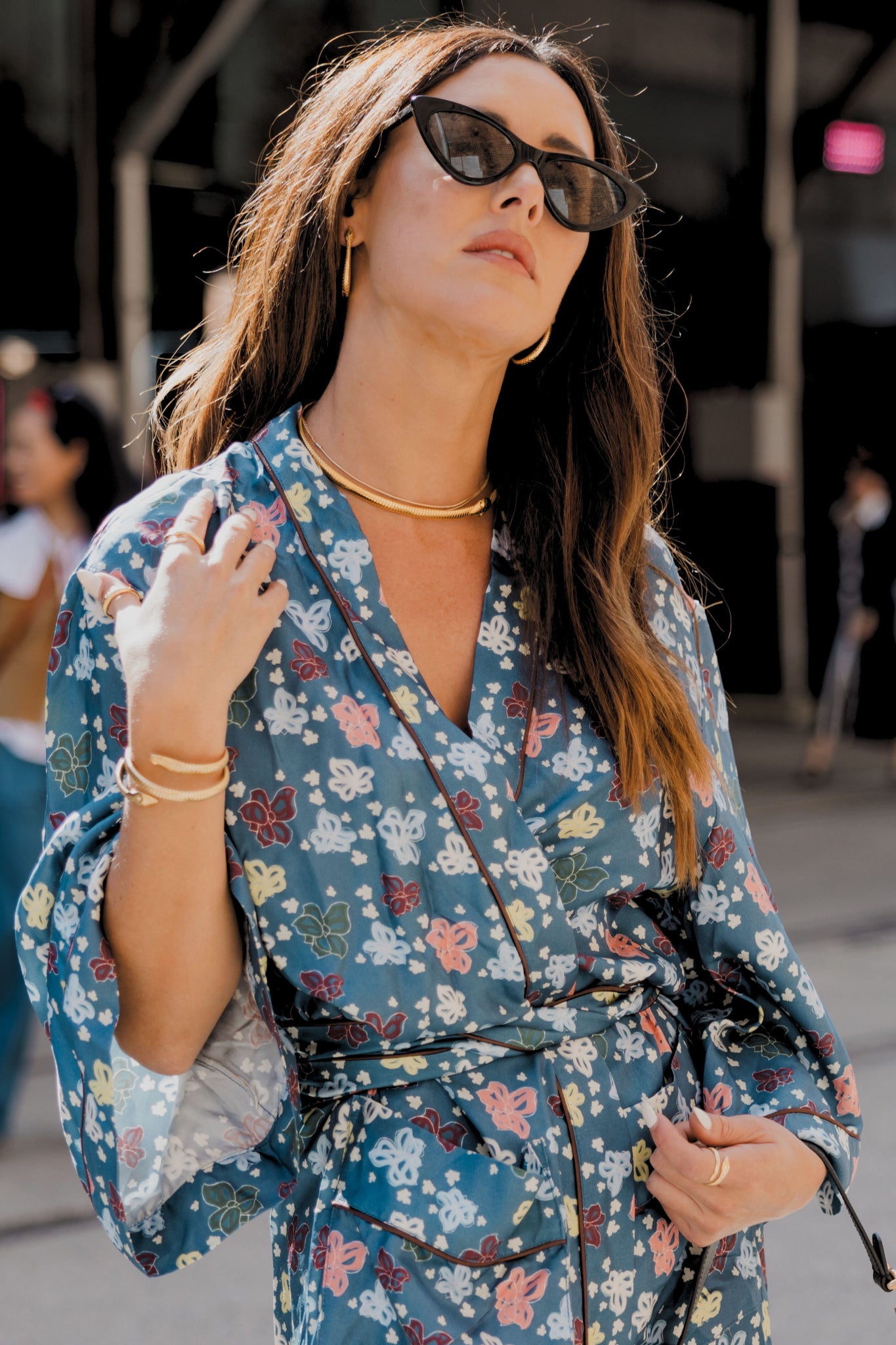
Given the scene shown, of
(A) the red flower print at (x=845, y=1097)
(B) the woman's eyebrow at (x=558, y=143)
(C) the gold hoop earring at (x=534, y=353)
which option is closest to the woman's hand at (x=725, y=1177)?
(A) the red flower print at (x=845, y=1097)

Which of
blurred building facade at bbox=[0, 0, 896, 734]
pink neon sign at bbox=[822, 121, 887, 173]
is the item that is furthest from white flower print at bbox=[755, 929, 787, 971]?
pink neon sign at bbox=[822, 121, 887, 173]

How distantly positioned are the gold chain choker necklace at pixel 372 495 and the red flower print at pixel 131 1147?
2.09 ft

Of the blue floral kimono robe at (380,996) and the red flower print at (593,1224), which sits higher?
the blue floral kimono robe at (380,996)

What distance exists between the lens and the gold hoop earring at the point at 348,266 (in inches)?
59.7

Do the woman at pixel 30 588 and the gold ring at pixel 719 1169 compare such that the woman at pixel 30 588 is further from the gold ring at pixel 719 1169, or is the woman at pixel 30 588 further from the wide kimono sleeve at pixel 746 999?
the gold ring at pixel 719 1169

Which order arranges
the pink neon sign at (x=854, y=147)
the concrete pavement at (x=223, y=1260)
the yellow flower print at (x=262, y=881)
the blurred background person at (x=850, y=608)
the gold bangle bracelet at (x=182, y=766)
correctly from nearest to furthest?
1. the gold bangle bracelet at (x=182, y=766)
2. the yellow flower print at (x=262, y=881)
3. the concrete pavement at (x=223, y=1260)
4. the blurred background person at (x=850, y=608)
5. the pink neon sign at (x=854, y=147)

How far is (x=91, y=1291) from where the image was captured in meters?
3.10

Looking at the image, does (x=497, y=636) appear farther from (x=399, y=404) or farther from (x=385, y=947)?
(x=385, y=947)

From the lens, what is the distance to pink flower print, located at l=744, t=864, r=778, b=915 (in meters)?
1.53

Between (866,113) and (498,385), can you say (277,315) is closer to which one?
(498,385)

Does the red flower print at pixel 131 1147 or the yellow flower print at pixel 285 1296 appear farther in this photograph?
the yellow flower print at pixel 285 1296

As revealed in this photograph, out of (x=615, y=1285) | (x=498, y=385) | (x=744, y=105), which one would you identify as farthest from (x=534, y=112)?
(x=744, y=105)

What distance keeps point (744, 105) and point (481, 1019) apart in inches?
401

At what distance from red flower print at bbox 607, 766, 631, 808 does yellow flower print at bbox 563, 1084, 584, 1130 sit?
0.88ft
